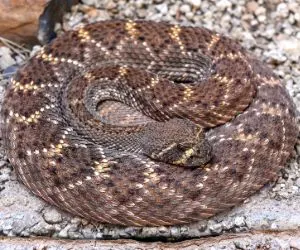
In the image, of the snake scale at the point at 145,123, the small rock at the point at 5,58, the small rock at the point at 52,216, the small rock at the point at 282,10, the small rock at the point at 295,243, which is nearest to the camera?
the small rock at the point at 295,243

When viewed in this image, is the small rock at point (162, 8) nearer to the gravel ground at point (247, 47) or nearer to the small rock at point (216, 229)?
the gravel ground at point (247, 47)

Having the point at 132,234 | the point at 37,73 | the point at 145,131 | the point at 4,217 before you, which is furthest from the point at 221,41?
the point at 4,217

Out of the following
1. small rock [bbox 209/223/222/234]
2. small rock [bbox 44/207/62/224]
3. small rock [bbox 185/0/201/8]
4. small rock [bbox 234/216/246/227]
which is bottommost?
small rock [bbox 209/223/222/234]

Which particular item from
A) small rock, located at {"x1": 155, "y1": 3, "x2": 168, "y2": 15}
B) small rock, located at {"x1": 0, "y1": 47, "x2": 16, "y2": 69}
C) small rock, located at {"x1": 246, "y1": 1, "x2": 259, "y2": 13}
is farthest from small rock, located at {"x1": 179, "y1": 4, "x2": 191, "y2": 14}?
small rock, located at {"x1": 0, "y1": 47, "x2": 16, "y2": 69}

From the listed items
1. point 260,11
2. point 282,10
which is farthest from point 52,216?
point 282,10

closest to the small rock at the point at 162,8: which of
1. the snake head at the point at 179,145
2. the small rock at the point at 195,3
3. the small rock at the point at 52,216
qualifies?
the small rock at the point at 195,3

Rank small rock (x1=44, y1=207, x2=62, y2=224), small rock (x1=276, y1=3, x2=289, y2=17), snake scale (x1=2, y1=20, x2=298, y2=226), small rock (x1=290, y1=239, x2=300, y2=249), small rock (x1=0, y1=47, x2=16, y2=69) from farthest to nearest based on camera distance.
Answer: small rock (x1=276, y1=3, x2=289, y2=17), small rock (x1=0, y1=47, x2=16, y2=69), small rock (x1=44, y1=207, x2=62, y2=224), snake scale (x1=2, y1=20, x2=298, y2=226), small rock (x1=290, y1=239, x2=300, y2=249)

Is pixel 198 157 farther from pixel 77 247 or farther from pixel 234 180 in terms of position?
pixel 77 247

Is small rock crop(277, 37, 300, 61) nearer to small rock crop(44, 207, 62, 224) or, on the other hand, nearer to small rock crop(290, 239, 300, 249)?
small rock crop(290, 239, 300, 249)
